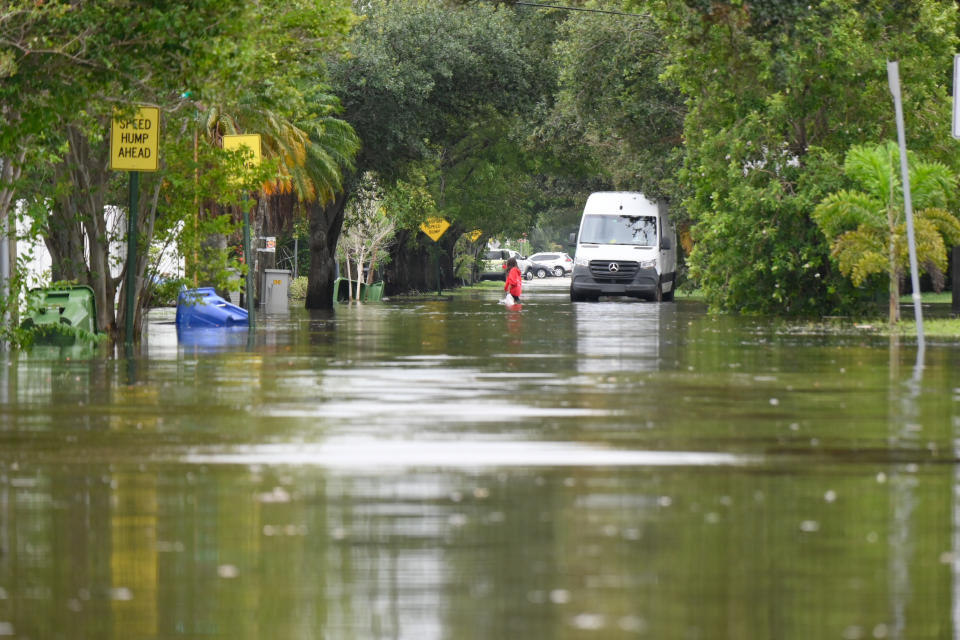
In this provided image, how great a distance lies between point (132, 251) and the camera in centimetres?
2450

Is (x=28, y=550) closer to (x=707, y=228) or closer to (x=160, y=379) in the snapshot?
(x=160, y=379)

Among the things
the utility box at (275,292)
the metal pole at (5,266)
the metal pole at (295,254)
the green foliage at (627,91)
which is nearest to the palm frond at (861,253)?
the metal pole at (5,266)

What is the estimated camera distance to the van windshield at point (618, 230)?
174 feet

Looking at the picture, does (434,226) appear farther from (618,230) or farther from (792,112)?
(792,112)

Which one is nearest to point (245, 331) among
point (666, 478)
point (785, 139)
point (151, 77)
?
point (151, 77)

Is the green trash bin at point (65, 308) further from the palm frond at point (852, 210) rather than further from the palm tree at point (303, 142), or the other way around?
the palm frond at point (852, 210)

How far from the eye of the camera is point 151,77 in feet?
70.1

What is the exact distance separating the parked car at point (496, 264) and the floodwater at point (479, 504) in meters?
94.8

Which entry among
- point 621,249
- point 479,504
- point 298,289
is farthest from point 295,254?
point 479,504

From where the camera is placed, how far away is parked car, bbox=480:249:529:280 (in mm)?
119688

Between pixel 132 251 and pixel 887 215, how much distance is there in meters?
13.3

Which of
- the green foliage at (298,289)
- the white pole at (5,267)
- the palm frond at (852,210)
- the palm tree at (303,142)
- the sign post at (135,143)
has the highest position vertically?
the palm tree at (303,142)

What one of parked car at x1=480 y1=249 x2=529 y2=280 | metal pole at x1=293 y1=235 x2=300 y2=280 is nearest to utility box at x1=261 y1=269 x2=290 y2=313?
metal pole at x1=293 y1=235 x2=300 y2=280

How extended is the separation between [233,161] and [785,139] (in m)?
14.4
